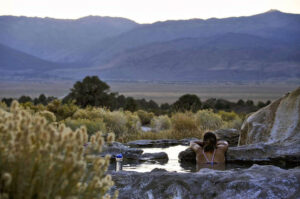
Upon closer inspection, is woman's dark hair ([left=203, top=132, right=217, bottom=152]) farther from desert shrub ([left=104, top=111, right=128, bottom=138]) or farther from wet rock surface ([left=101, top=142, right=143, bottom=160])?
desert shrub ([left=104, top=111, right=128, bottom=138])

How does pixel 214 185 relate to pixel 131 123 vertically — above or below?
above

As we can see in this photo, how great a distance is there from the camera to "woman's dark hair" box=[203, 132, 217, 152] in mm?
8555

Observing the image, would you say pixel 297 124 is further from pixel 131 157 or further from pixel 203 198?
pixel 203 198

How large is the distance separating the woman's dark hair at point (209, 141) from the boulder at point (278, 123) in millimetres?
1299

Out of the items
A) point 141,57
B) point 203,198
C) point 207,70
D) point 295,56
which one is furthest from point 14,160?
point 141,57

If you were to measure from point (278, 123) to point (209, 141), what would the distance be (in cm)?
162

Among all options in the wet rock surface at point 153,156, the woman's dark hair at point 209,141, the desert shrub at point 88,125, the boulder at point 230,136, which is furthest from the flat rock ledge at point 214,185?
the desert shrub at point 88,125

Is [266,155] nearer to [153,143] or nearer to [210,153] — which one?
[210,153]

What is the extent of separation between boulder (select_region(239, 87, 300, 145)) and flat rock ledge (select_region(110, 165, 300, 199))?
347 cm

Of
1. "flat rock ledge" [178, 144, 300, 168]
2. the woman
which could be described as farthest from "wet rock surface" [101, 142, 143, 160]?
the woman

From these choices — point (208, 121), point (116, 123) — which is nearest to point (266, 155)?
A: point (116, 123)

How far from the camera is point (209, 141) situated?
8570 mm

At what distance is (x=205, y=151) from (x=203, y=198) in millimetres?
3699

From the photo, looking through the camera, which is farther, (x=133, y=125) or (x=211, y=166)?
(x=133, y=125)
